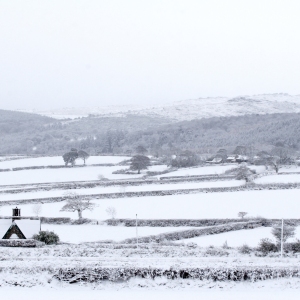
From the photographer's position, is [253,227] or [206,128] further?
[206,128]

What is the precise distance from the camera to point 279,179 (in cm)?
4038

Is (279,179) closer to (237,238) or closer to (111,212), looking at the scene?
(111,212)

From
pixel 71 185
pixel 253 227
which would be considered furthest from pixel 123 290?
pixel 71 185

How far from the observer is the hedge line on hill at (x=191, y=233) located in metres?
22.0

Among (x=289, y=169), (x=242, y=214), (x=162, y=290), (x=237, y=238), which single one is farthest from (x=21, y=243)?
(x=289, y=169)

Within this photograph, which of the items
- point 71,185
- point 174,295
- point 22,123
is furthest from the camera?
point 22,123

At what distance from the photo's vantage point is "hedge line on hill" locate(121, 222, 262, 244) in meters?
22.0

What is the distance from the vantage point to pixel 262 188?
3503cm

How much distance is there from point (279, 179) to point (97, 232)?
67.9 feet

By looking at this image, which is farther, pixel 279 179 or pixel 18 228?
pixel 279 179

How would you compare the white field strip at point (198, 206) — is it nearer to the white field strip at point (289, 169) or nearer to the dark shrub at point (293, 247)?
the dark shrub at point (293, 247)

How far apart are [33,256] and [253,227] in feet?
38.5

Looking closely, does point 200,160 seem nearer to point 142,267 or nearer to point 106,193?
point 106,193

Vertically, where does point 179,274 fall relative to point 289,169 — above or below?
above
